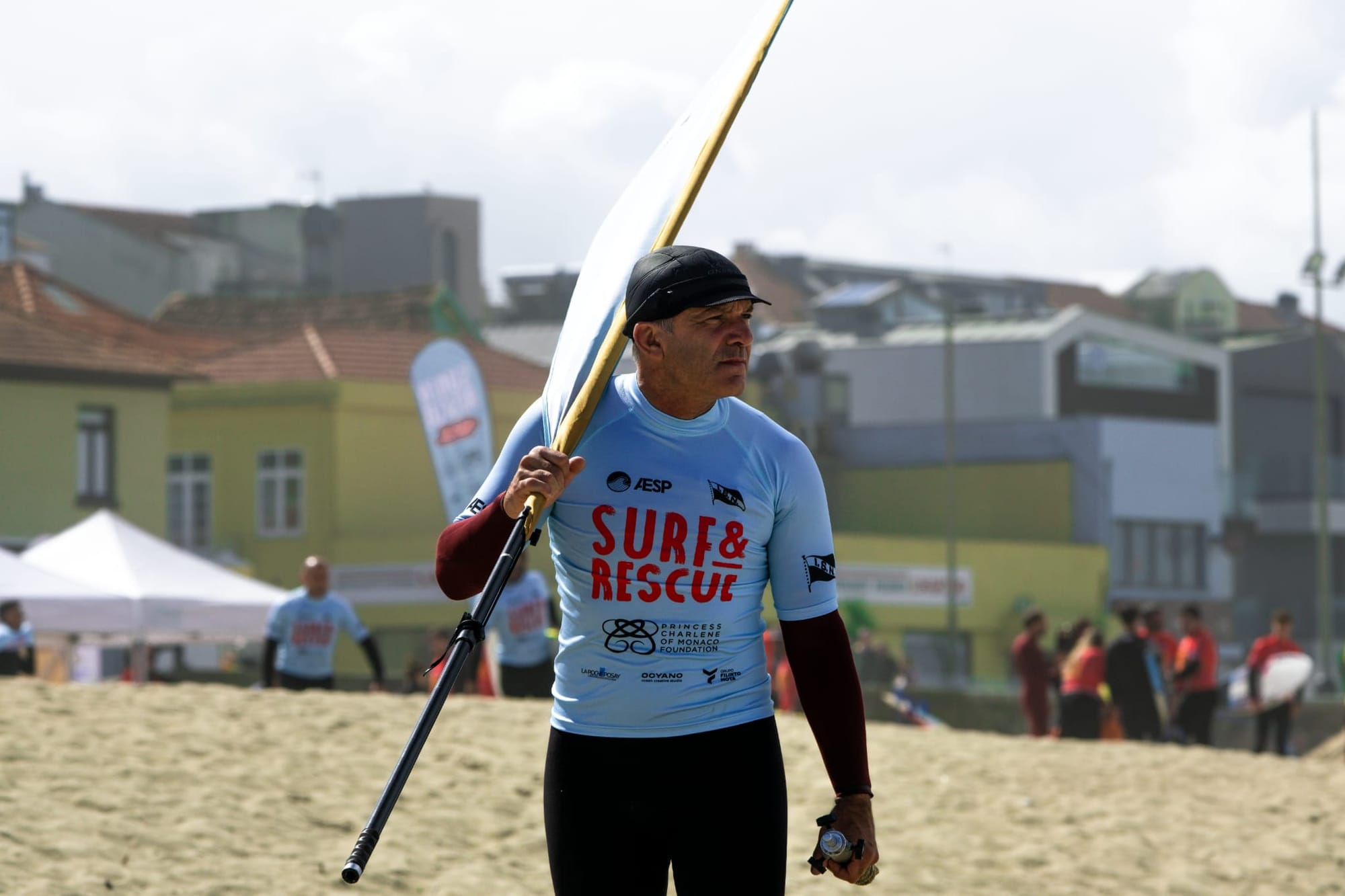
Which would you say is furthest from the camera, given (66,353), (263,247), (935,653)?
(263,247)

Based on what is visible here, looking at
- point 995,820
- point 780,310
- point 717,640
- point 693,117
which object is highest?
point 780,310

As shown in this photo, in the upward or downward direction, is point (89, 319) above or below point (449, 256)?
below

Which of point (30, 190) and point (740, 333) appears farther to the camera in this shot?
point (30, 190)

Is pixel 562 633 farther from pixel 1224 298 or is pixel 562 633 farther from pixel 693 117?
pixel 1224 298

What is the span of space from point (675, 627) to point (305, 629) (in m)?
11.0

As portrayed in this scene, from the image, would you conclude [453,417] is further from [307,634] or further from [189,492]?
[189,492]

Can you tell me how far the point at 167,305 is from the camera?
57688 mm

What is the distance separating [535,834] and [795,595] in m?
6.05

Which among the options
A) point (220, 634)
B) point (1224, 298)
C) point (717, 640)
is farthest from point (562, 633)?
point (1224, 298)

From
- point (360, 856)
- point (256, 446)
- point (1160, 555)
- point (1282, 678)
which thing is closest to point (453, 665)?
point (360, 856)

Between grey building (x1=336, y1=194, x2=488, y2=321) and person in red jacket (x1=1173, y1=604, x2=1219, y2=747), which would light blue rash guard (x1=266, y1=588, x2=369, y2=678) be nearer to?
person in red jacket (x1=1173, y1=604, x2=1219, y2=747)

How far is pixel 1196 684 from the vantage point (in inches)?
715

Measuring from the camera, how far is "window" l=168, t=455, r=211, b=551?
46375mm

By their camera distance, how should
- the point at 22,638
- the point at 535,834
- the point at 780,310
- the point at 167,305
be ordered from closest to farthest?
the point at 535,834, the point at 22,638, the point at 167,305, the point at 780,310
